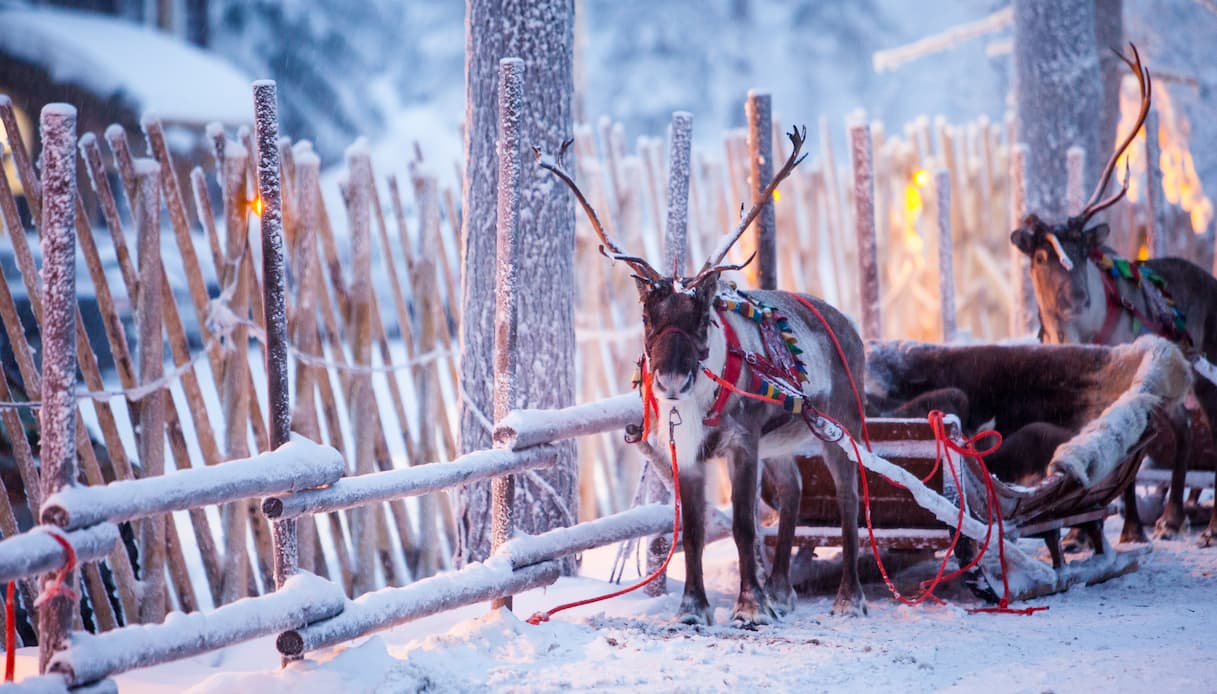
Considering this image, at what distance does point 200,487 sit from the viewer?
3.45m

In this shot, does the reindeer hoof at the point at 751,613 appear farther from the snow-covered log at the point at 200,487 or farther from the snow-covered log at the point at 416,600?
the snow-covered log at the point at 200,487

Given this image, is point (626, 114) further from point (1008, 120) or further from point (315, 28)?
point (1008, 120)

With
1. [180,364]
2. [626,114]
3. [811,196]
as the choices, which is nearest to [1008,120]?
[811,196]

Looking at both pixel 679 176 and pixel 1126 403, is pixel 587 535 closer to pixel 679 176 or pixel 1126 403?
pixel 679 176

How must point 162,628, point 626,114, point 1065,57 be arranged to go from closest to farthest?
point 162,628 < point 1065,57 < point 626,114

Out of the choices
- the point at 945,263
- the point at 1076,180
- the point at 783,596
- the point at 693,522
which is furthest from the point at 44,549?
the point at 1076,180

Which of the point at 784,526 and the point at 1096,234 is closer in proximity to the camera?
the point at 784,526

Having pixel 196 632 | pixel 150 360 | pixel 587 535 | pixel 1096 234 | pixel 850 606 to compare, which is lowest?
pixel 850 606

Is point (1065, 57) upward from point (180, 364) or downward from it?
upward

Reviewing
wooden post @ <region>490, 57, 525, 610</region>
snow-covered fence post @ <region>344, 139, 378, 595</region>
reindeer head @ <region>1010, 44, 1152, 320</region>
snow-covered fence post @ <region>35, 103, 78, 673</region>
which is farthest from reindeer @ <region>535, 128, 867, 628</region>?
reindeer head @ <region>1010, 44, 1152, 320</region>

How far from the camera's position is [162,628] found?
3291 millimetres

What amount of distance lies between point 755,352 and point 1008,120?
894cm

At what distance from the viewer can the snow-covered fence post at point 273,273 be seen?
12.5ft

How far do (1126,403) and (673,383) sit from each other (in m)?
2.49
